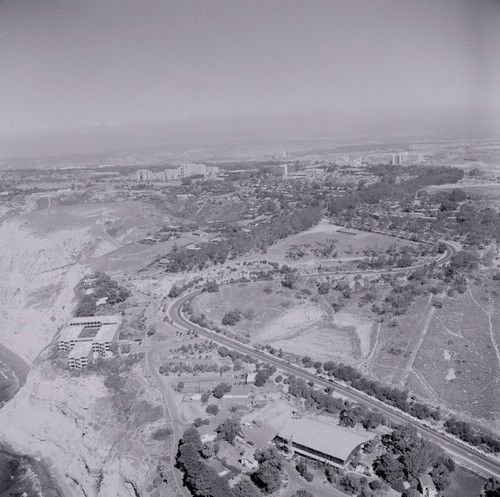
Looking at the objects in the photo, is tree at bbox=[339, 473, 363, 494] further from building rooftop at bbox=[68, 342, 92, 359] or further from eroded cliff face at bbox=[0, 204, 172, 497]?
building rooftop at bbox=[68, 342, 92, 359]

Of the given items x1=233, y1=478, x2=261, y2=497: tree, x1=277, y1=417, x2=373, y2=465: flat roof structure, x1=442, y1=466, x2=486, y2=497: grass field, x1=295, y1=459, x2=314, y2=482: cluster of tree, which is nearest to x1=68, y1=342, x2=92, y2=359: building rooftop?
x1=277, y1=417, x2=373, y2=465: flat roof structure

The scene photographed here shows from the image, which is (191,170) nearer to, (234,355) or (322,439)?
(234,355)

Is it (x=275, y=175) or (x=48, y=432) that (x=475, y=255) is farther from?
(x=275, y=175)

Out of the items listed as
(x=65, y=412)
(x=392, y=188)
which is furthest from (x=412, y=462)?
(x=392, y=188)

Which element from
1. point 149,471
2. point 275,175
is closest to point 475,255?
point 149,471

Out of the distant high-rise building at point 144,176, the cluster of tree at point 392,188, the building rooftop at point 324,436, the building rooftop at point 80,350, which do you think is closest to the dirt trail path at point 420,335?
the building rooftop at point 324,436
